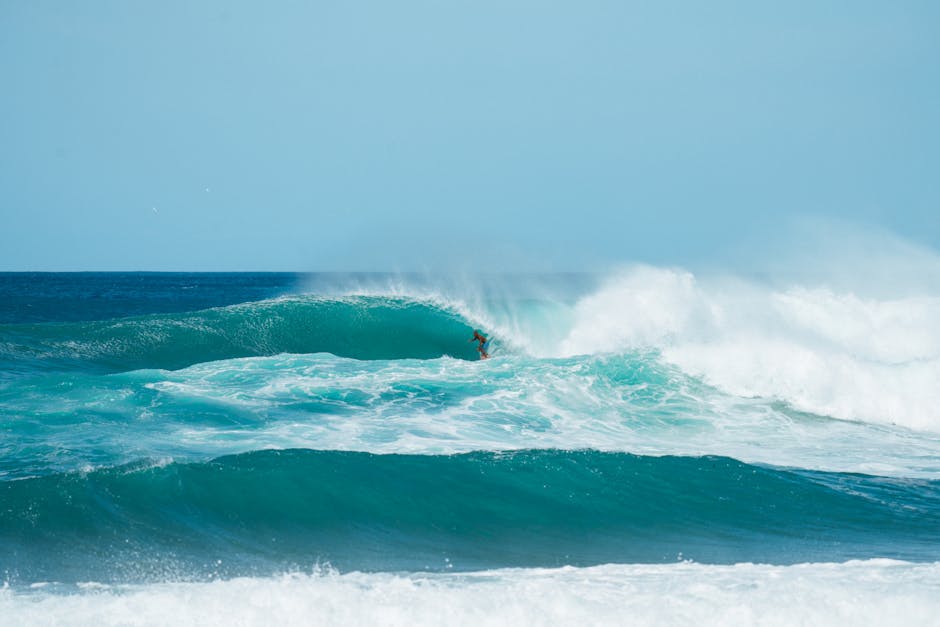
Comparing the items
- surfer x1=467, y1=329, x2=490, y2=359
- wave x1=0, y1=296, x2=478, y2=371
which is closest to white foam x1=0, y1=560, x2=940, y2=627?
surfer x1=467, y1=329, x2=490, y2=359

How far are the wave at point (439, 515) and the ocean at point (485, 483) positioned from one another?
3 cm

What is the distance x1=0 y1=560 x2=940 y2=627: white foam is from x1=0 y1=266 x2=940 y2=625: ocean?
0.07 ft

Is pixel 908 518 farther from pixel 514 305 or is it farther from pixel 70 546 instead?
pixel 514 305

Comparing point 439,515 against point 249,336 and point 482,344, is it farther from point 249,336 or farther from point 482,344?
point 249,336

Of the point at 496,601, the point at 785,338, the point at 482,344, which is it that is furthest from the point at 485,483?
the point at 785,338

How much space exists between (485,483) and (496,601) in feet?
9.62

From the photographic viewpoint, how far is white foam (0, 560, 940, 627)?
4520mm

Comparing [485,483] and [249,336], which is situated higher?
[249,336]

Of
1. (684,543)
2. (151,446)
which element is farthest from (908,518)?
(151,446)

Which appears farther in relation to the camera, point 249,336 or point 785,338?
point 249,336

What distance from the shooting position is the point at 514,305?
826 inches

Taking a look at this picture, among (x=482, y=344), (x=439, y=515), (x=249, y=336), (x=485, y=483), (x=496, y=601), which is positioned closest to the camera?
(x=496, y=601)

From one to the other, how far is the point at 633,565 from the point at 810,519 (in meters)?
2.26

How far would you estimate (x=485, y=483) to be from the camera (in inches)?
302
